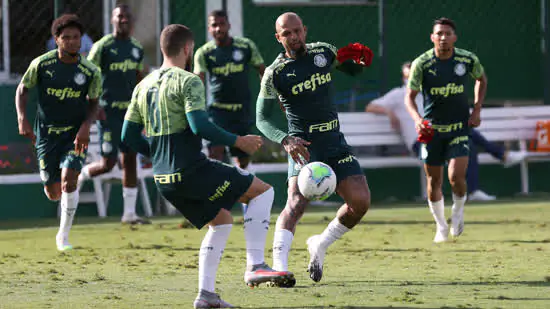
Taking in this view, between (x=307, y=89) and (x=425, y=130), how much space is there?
2.99 metres

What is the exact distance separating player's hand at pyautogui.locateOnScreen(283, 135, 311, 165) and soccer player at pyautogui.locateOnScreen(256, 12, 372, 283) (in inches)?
6.9

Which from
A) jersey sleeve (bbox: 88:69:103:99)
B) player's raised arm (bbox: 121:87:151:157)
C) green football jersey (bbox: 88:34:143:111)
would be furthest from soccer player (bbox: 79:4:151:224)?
player's raised arm (bbox: 121:87:151:157)

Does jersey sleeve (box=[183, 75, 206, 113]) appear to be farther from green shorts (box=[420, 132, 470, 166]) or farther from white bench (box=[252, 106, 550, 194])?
white bench (box=[252, 106, 550, 194])

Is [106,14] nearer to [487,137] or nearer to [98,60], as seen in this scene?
[98,60]

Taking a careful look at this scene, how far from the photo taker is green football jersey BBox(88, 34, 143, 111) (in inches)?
543

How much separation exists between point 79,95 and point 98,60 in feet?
7.29

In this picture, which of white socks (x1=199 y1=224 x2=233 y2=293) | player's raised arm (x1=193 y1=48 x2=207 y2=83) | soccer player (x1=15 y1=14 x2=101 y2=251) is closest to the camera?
white socks (x1=199 y1=224 x2=233 y2=293)

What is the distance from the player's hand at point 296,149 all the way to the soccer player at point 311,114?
18 cm

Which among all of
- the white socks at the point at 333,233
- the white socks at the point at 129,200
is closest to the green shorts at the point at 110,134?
the white socks at the point at 129,200

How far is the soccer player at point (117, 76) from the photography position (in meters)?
13.8

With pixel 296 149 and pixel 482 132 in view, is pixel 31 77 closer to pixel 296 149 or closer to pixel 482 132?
pixel 296 149

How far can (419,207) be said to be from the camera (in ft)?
53.0

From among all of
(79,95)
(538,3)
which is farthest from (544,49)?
(79,95)

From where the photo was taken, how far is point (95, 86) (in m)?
11.6
